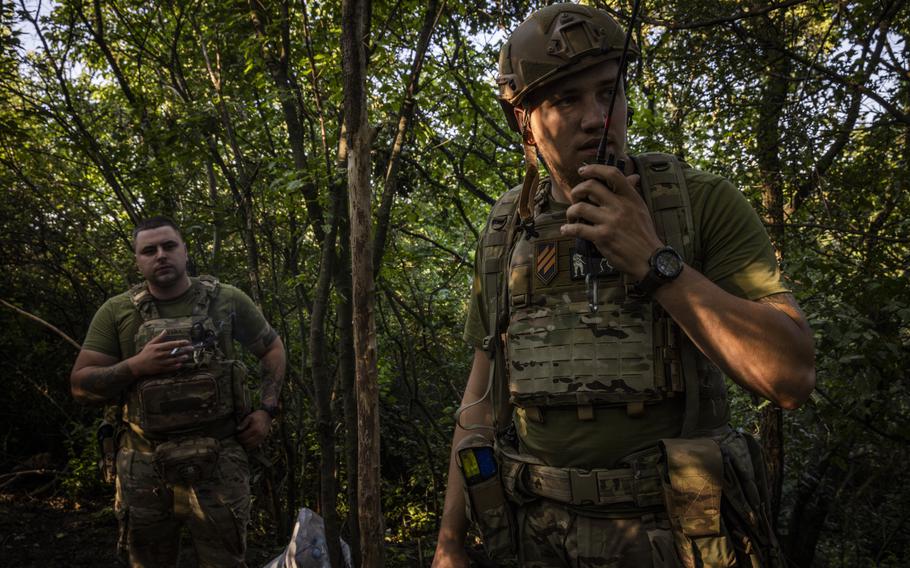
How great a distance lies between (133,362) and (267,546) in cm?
306

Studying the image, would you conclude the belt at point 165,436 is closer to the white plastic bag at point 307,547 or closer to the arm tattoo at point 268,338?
the arm tattoo at point 268,338

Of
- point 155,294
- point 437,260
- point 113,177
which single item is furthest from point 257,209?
point 155,294

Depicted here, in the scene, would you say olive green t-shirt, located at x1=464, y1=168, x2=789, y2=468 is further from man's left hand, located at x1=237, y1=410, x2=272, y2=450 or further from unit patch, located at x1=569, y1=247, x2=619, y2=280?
man's left hand, located at x1=237, y1=410, x2=272, y2=450

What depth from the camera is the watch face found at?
110cm

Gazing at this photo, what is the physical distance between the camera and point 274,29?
407 cm

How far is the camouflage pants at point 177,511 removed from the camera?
10.8ft

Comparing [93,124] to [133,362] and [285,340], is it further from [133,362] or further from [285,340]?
[133,362]

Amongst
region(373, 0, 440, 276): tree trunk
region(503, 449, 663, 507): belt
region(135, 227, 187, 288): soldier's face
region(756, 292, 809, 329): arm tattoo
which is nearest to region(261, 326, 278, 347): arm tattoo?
region(135, 227, 187, 288): soldier's face

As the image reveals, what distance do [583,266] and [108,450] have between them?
10.7 feet

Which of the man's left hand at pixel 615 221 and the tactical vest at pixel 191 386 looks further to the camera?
the tactical vest at pixel 191 386

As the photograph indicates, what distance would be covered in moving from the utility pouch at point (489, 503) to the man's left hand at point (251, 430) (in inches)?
93.0

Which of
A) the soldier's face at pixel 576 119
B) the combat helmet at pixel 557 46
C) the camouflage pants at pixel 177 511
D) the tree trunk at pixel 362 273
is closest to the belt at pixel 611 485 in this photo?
the soldier's face at pixel 576 119

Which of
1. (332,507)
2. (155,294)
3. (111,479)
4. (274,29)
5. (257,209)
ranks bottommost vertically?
(332,507)

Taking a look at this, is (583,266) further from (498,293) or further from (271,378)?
(271,378)
